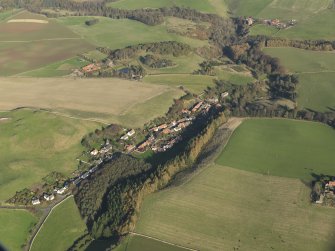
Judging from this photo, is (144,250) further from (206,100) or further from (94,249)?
(206,100)

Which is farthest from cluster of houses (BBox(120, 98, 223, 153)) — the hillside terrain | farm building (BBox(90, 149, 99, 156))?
farm building (BBox(90, 149, 99, 156))

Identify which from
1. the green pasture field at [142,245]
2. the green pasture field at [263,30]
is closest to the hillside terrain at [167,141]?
the green pasture field at [142,245]

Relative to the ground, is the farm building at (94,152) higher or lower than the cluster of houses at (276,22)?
lower

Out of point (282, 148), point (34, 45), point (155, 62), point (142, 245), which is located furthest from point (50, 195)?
point (34, 45)

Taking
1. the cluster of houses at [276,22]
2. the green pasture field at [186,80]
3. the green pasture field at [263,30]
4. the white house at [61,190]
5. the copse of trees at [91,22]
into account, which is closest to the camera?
the white house at [61,190]

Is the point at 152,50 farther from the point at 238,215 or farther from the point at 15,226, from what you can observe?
the point at 238,215

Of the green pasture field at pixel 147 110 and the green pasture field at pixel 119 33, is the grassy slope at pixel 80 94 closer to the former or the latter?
the green pasture field at pixel 147 110

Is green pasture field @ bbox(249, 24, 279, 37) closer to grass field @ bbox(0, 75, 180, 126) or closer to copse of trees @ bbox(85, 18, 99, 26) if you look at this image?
copse of trees @ bbox(85, 18, 99, 26)

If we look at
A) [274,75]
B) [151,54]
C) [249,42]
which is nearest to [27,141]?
[151,54]
